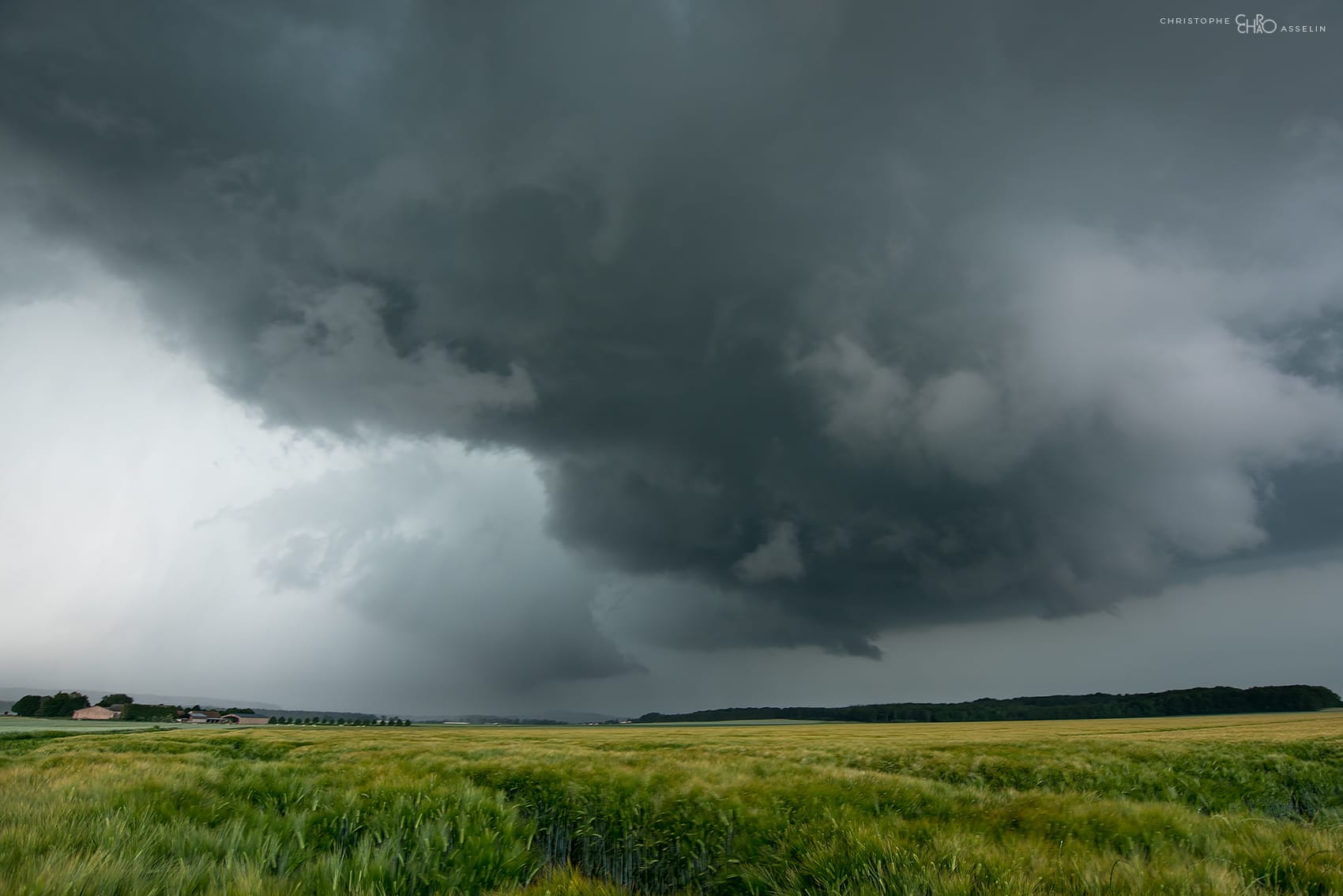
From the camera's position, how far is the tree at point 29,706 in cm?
14950

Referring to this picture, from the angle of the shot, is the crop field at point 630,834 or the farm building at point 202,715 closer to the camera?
the crop field at point 630,834

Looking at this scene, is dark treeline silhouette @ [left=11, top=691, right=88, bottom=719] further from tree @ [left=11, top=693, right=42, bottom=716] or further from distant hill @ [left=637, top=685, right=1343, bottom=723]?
distant hill @ [left=637, top=685, right=1343, bottom=723]

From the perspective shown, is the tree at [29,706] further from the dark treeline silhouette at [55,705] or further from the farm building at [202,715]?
the farm building at [202,715]

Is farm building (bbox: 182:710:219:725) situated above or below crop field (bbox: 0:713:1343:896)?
below

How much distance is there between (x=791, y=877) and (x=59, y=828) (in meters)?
6.69

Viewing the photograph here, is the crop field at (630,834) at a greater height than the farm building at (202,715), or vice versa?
the crop field at (630,834)

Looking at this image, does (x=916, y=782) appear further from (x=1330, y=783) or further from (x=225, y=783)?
(x=1330, y=783)

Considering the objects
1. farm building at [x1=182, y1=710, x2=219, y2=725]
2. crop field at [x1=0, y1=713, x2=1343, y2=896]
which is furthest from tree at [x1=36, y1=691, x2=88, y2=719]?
crop field at [x1=0, y1=713, x2=1343, y2=896]

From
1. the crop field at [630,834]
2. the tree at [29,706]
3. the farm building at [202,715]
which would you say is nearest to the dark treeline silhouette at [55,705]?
the tree at [29,706]

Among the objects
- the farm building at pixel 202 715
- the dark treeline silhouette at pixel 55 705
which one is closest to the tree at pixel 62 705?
the dark treeline silhouette at pixel 55 705

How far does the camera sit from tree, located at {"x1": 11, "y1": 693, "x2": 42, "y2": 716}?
150 meters

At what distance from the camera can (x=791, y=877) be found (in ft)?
20.2

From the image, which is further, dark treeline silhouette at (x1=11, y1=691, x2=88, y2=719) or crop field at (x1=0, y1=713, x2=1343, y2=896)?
dark treeline silhouette at (x1=11, y1=691, x2=88, y2=719)

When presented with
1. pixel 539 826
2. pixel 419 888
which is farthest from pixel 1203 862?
pixel 539 826
